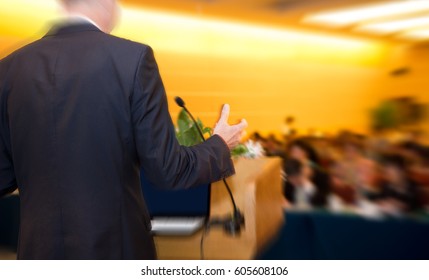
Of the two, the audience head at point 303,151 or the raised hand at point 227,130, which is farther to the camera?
the audience head at point 303,151

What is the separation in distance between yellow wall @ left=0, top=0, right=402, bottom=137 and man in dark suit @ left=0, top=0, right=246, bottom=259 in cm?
283

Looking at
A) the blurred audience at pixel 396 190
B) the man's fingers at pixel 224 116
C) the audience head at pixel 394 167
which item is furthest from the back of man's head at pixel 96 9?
the audience head at pixel 394 167

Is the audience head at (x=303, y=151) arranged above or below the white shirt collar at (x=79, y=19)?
below

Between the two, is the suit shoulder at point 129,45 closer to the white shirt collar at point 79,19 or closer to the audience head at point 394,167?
the white shirt collar at point 79,19

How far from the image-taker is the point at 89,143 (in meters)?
0.87

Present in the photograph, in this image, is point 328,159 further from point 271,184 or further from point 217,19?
point 271,184

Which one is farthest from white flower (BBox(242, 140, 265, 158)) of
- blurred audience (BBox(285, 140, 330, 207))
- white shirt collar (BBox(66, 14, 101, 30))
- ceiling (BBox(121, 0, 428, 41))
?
ceiling (BBox(121, 0, 428, 41))

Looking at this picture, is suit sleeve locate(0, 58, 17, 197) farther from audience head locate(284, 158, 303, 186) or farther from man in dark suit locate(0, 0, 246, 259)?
audience head locate(284, 158, 303, 186)

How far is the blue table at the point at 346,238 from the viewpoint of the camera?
1309 millimetres

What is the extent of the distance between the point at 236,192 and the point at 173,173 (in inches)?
16.7

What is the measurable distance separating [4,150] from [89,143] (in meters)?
0.21

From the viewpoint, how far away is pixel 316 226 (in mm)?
1559
